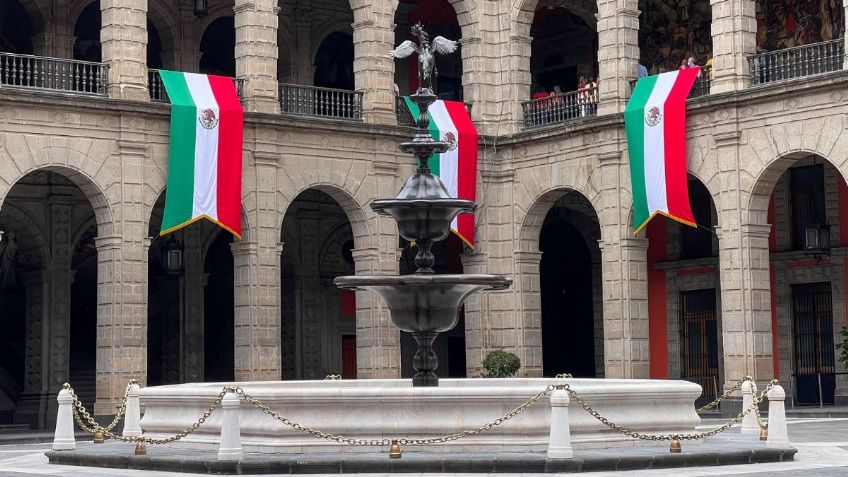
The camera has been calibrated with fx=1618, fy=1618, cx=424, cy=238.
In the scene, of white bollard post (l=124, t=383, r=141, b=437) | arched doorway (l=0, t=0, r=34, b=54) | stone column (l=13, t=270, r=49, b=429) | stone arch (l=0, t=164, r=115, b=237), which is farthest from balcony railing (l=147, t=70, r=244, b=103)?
white bollard post (l=124, t=383, r=141, b=437)

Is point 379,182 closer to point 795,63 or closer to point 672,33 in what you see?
point 672,33

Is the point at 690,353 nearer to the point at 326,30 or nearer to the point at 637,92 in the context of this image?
the point at 637,92

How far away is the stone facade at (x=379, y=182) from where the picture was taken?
102 feet

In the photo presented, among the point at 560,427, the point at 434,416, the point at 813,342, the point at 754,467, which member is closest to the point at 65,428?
the point at 434,416

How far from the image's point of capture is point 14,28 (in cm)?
3553

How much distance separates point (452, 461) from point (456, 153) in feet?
60.6

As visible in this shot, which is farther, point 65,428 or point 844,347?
point 844,347

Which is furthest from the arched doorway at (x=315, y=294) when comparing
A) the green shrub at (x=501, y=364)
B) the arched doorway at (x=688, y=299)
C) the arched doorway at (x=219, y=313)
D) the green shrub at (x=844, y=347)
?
the green shrub at (x=844, y=347)

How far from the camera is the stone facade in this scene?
102ft

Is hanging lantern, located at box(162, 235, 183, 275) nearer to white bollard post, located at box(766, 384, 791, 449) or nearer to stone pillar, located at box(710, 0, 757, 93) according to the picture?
stone pillar, located at box(710, 0, 757, 93)

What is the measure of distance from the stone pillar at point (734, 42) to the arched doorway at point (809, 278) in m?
3.71

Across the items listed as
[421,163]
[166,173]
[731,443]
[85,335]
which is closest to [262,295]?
[166,173]

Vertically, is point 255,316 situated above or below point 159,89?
below

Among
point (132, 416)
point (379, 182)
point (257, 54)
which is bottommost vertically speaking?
point (132, 416)
